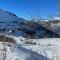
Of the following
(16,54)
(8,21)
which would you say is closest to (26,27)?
(8,21)

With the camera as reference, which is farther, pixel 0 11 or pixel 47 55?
pixel 0 11

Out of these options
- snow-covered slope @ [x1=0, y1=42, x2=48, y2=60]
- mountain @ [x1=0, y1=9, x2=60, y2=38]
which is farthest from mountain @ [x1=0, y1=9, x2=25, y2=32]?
snow-covered slope @ [x1=0, y1=42, x2=48, y2=60]

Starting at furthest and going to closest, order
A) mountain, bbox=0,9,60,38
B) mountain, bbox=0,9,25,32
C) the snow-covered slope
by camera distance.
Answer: mountain, bbox=0,9,25,32, mountain, bbox=0,9,60,38, the snow-covered slope

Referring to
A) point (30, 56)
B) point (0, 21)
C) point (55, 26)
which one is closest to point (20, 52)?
point (30, 56)

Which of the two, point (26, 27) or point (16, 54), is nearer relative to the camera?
point (16, 54)

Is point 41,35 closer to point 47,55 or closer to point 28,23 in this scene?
point 28,23

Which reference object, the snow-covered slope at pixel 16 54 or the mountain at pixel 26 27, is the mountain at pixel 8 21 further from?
the snow-covered slope at pixel 16 54

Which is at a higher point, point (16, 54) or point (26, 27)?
point (26, 27)

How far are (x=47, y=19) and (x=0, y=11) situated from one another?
241cm

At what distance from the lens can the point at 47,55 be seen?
533cm

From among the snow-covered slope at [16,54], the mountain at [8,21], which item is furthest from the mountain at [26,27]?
the snow-covered slope at [16,54]

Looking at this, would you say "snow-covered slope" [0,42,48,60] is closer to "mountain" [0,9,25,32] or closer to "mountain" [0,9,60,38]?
"mountain" [0,9,60,38]

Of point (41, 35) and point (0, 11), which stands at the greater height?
point (0, 11)

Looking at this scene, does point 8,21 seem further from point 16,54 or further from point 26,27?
point 16,54
